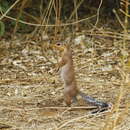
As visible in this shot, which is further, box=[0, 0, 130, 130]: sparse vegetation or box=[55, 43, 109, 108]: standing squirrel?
box=[55, 43, 109, 108]: standing squirrel

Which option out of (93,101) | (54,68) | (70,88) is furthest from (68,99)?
(54,68)

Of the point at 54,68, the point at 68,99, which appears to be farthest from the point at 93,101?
the point at 54,68

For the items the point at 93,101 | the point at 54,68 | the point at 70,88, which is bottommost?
the point at 93,101

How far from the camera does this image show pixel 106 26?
255 inches

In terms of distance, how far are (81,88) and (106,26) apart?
1794mm

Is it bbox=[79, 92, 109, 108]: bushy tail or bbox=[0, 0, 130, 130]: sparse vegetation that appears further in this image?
bbox=[79, 92, 109, 108]: bushy tail

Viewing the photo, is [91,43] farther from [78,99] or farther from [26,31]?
[78,99]

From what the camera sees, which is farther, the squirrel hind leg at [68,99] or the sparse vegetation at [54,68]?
the squirrel hind leg at [68,99]

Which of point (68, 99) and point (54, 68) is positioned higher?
point (54, 68)

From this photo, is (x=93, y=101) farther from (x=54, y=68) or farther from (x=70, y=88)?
(x=54, y=68)

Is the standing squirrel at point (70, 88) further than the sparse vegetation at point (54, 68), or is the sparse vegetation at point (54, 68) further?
the standing squirrel at point (70, 88)

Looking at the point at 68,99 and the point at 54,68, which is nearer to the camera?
the point at 68,99

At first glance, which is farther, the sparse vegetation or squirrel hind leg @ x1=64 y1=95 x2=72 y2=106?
squirrel hind leg @ x1=64 y1=95 x2=72 y2=106

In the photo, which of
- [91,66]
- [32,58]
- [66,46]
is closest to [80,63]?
[91,66]
